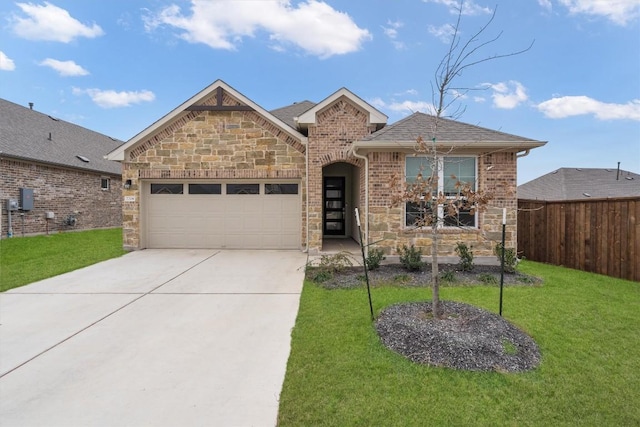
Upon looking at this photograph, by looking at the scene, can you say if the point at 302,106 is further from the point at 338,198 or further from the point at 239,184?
the point at 239,184

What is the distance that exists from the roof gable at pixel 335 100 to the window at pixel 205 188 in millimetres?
3593

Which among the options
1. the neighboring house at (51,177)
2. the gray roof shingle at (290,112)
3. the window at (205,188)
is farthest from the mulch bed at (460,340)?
the neighboring house at (51,177)

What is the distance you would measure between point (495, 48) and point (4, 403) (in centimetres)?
725

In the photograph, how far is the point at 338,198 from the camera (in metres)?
13.1

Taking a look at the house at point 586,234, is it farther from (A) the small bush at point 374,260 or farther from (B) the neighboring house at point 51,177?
(B) the neighboring house at point 51,177

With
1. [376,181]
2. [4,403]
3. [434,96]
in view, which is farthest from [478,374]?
[376,181]

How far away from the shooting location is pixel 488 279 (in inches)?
257

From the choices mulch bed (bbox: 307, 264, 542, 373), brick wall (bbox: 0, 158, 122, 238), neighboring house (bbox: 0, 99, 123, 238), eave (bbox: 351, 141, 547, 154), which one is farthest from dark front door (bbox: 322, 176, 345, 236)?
brick wall (bbox: 0, 158, 122, 238)

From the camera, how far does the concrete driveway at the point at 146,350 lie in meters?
2.65

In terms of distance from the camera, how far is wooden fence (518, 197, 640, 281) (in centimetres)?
680

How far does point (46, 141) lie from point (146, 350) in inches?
723

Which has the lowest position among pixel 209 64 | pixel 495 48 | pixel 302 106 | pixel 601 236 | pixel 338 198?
pixel 601 236

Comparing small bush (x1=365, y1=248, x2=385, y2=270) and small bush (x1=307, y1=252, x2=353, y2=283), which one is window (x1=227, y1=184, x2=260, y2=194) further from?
small bush (x1=365, y1=248, x2=385, y2=270)

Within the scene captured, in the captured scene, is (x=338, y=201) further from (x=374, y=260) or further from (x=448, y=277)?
(x=448, y=277)
